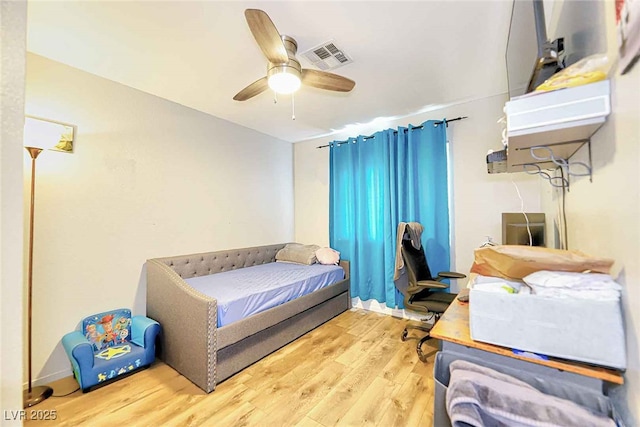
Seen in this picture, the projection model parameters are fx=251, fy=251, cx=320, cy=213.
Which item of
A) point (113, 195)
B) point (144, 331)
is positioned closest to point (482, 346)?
point (144, 331)

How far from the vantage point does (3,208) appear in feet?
2.15

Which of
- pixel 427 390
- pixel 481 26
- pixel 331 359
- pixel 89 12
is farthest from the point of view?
pixel 331 359

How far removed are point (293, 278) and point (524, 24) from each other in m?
2.54

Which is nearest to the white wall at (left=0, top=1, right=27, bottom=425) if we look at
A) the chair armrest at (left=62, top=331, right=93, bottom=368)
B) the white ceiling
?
the white ceiling

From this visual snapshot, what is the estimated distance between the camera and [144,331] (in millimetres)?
2102

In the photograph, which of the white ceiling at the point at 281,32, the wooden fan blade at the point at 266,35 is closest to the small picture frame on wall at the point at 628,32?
the white ceiling at the point at 281,32

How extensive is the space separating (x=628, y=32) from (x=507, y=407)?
1022 mm

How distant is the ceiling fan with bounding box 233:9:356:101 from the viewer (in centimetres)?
134

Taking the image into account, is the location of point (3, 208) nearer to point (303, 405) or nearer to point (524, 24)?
point (303, 405)

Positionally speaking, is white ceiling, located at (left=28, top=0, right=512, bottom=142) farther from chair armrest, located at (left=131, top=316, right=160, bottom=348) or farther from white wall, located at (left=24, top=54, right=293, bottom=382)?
chair armrest, located at (left=131, top=316, right=160, bottom=348)

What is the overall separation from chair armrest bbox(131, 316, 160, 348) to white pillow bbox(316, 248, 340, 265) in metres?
1.93

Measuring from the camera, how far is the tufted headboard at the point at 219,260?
266cm

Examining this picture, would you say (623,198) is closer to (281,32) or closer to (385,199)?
(281,32)

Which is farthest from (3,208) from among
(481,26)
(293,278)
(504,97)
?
(504,97)
